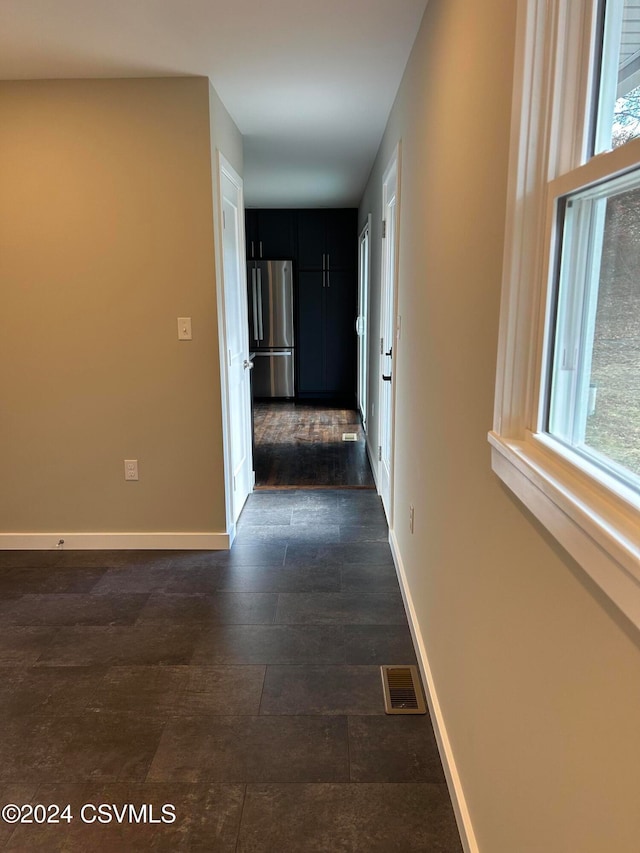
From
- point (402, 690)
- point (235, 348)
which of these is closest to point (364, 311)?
point (235, 348)

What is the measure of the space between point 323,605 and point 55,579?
1.39 m

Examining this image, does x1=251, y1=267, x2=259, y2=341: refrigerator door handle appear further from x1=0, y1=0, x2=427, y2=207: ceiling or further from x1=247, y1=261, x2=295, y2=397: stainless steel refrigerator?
x1=0, y1=0, x2=427, y2=207: ceiling

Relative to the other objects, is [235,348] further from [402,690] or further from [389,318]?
[402,690]

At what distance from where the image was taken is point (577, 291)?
36.8 inches

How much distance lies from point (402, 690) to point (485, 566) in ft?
3.12

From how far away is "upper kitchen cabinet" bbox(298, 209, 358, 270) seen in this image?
23.7 feet

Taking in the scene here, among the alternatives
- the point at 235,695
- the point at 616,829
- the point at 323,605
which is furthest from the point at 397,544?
the point at 616,829

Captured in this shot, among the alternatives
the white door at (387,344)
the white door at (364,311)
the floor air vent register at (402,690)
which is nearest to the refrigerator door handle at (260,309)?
the white door at (364,311)

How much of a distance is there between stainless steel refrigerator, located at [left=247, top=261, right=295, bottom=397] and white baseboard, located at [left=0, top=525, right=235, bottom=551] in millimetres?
4396

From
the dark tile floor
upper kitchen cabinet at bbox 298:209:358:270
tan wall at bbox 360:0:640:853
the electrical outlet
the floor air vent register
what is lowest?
the dark tile floor

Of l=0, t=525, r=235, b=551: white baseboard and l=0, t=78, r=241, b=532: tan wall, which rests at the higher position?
l=0, t=78, r=241, b=532: tan wall

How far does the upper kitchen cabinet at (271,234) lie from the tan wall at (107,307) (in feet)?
13.4

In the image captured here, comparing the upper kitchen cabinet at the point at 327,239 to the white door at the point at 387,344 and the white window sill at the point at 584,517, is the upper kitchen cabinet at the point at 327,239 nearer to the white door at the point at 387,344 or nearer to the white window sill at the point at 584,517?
the white door at the point at 387,344

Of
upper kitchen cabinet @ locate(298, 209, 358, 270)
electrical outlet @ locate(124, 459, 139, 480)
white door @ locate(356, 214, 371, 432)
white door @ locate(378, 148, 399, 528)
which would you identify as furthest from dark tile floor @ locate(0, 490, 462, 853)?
upper kitchen cabinet @ locate(298, 209, 358, 270)
